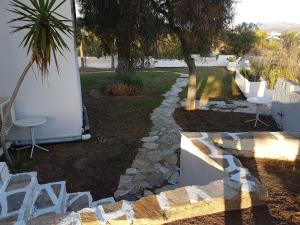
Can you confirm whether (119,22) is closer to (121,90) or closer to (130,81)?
(121,90)

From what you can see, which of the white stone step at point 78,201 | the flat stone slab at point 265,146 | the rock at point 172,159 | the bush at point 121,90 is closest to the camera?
the flat stone slab at point 265,146

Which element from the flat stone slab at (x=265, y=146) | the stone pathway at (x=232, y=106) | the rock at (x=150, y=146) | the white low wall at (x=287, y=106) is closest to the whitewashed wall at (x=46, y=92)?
the rock at (x=150, y=146)

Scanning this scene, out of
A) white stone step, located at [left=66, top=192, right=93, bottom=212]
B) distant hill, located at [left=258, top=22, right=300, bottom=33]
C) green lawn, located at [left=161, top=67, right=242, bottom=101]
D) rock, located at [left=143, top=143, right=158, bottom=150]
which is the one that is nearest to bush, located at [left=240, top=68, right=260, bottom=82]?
green lawn, located at [left=161, top=67, right=242, bottom=101]

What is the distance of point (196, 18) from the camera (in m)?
7.27

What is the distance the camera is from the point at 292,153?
4.09 meters

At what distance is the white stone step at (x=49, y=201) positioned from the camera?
3.62 metres

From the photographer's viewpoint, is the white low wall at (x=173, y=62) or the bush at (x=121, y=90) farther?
the white low wall at (x=173, y=62)

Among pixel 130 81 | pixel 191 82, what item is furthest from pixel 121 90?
pixel 191 82

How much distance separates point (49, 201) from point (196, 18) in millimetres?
5574

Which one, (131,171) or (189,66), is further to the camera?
(189,66)

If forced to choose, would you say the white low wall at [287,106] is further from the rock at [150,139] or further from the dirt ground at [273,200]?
the rock at [150,139]

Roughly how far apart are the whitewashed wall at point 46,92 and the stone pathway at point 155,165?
1851 millimetres

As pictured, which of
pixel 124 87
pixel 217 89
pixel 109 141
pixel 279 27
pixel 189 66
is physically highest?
pixel 279 27

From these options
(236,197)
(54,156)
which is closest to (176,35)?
(54,156)
